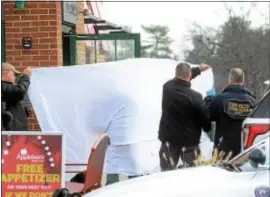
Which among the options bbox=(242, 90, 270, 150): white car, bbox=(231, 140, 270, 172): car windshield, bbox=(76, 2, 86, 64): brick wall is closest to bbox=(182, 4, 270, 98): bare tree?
bbox=(76, 2, 86, 64): brick wall

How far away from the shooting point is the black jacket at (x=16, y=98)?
7.10 m

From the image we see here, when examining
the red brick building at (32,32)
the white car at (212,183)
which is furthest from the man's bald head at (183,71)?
the white car at (212,183)

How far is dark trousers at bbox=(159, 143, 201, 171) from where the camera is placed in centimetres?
768

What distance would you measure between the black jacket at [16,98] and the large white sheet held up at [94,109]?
0.42m

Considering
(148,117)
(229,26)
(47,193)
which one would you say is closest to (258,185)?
(47,193)

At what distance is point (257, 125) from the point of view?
6930mm

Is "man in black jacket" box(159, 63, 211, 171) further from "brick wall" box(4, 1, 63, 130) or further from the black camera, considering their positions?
"brick wall" box(4, 1, 63, 130)

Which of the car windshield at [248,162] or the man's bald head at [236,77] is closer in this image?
the car windshield at [248,162]

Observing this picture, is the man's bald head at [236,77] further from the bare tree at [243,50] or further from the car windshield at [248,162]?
the bare tree at [243,50]

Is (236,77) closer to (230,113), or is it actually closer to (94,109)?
(230,113)

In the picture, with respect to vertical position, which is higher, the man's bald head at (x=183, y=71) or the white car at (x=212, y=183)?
the man's bald head at (x=183, y=71)

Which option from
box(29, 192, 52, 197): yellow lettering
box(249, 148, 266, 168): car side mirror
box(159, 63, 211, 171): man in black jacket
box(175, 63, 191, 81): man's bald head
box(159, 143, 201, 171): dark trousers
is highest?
box(175, 63, 191, 81): man's bald head

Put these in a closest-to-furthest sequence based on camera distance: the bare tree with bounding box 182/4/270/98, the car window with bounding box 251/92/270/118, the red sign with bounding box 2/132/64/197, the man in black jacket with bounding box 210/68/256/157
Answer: the red sign with bounding box 2/132/64/197 < the car window with bounding box 251/92/270/118 < the man in black jacket with bounding box 210/68/256/157 < the bare tree with bounding box 182/4/270/98

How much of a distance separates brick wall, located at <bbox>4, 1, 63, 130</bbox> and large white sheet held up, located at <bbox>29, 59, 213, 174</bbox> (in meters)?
1.39
